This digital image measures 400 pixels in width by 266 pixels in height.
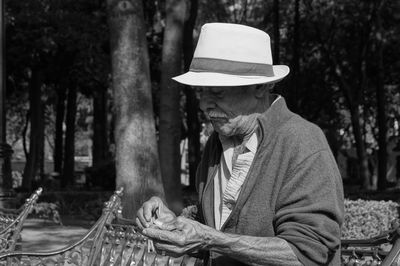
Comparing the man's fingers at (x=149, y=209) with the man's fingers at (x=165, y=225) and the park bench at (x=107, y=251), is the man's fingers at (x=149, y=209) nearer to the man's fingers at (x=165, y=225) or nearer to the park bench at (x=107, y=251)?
the man's fingers at (x=165, y=225)

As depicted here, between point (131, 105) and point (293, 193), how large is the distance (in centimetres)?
835

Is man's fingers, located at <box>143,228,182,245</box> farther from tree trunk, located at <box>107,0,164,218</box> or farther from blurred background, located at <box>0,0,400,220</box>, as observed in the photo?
tree trunk, located at <box>107,0,164,218</box>

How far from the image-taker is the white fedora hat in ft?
8.36

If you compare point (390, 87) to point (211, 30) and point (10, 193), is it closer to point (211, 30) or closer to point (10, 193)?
point (10, 193)

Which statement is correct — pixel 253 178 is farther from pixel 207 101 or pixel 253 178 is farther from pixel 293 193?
pixel 207 101

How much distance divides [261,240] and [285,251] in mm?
80

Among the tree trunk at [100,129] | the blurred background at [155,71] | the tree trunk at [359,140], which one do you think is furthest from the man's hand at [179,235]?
the tree trunk at [359,140]

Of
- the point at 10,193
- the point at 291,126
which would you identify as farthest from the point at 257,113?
the point at 10,193

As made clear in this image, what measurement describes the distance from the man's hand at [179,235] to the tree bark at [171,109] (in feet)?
32.9

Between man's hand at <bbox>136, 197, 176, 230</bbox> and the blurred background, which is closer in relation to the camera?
man's hand at <bbox>136, 197, 176, 230</bbox>

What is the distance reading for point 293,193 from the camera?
2422 millimetres

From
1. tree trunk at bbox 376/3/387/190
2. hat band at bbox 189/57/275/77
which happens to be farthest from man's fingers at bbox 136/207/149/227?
tree trunk at bbox 376/3/387/190

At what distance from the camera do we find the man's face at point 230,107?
2.61 meters

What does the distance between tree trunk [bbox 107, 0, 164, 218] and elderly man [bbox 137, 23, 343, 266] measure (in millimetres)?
7834
